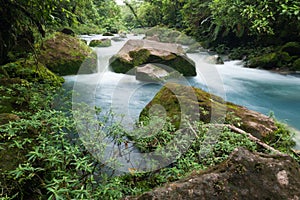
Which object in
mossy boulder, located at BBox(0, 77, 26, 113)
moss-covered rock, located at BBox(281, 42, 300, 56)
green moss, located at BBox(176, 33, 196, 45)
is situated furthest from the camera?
green moss, located at BBox(176, 33, 196, 45)

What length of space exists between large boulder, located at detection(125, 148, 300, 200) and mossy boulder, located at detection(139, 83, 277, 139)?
197 centimetres

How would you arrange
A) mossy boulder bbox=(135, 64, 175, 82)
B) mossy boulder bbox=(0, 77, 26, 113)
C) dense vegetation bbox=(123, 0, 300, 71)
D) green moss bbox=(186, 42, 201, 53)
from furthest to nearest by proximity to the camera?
green moss bbox=(186, 42, 201, 53) < dense vegetation bbox=(123, 0, 300, 71) < mossy boulder bbox=(135, 64, 175, 82) < mossy boulder bbox=(0, 77, 26, 113)

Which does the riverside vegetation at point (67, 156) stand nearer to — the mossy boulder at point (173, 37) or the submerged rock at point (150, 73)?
the submerged rock at point (150, 73)

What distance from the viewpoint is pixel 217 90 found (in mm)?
7598

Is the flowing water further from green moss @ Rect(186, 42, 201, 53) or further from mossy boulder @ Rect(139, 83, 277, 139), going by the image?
green moss @ Rect(186, 42, 201, 53)

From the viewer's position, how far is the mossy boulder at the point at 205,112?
11.5ft

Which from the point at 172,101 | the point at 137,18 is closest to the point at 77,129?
the point at 172,101

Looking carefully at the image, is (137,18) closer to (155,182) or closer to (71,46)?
(71,46)

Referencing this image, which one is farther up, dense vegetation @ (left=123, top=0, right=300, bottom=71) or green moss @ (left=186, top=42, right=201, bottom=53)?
dense vegetation @ (left=123, top=0, right=300, bottom=71)

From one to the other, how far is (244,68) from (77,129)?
10.0 meters

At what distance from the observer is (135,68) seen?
25.1 feet

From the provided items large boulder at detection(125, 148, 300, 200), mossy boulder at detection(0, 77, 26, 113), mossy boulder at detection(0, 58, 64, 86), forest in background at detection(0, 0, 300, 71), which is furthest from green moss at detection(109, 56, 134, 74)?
large boulder at detection(125, 148, 300, 200)

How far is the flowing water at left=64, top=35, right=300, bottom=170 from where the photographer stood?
554cm

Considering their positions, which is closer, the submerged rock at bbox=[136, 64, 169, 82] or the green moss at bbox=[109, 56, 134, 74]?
the submerged rock at bbox=[136, 64, 169, 82]
